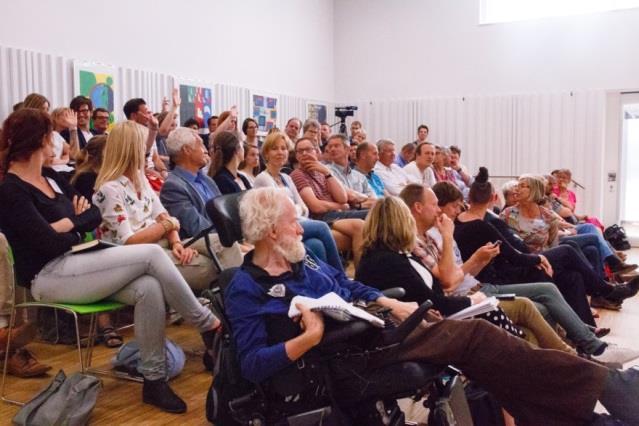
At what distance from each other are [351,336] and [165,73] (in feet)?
18.8

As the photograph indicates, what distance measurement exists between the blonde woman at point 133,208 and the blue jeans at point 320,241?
24.5 inches

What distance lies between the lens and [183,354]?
3.27 m

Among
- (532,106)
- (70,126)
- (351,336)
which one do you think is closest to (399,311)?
(351,336)

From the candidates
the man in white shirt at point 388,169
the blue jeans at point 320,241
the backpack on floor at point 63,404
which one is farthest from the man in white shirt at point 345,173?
the backpack on floor at point 63,404

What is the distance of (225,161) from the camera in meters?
4.22

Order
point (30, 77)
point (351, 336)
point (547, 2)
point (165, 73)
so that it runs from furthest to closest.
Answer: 1. point (547, 2)
2. point (165, 73)
3. point (30, 77)
4. point (351, 336)

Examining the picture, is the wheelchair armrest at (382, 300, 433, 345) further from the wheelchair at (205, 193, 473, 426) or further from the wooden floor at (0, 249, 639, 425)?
the wooden floor at (0, 249, 639, 425)

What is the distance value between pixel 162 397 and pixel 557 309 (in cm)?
207

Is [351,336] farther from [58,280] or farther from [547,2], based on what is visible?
[547,2]

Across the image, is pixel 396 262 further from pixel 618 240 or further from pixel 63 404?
pixel 618 240

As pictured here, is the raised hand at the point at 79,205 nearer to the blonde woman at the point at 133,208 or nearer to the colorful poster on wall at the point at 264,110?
the blonde woman at the point at 133,208

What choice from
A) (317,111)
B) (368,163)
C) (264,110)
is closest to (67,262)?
(368,163)

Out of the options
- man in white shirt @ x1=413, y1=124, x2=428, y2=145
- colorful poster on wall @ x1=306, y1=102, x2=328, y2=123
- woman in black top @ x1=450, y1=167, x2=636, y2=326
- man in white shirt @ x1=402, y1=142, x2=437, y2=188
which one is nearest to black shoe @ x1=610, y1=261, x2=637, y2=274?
woman in black top @ x1=450, y1=167, x2=636, y2=326

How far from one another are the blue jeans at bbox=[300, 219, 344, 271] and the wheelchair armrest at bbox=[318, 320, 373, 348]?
5.33 feet
